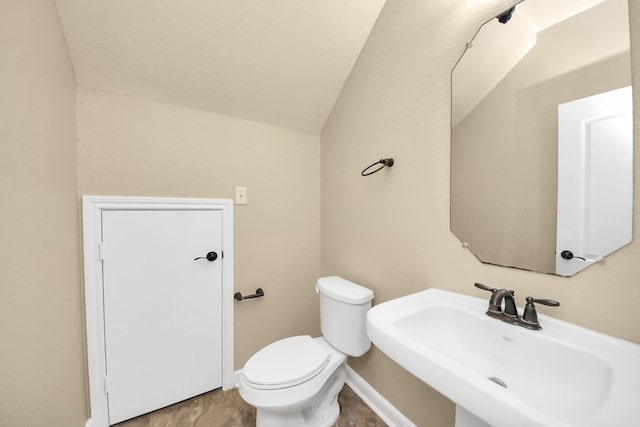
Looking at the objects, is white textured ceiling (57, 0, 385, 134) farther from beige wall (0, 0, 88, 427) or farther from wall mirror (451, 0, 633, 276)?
wall mirror (451, 0, 633, 276)

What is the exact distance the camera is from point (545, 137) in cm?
80

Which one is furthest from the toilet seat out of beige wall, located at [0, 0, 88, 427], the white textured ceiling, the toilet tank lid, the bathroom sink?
the white textured ceiling

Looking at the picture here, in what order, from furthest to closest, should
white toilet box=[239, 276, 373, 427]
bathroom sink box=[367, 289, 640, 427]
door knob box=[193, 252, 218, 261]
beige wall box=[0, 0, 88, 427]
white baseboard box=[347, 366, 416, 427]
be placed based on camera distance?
door knob box=[193, 252, 218, 261] → white baseboard box=[347, 366, 416, 427] → white toilet box=[239, 276, 373, 427] → beige wall box=[0, 0, 88, 427] → bathroom sink box=[367, 289, 640, 427]

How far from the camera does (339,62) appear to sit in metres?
1.52

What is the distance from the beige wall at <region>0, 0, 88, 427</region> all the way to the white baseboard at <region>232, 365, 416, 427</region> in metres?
0.99

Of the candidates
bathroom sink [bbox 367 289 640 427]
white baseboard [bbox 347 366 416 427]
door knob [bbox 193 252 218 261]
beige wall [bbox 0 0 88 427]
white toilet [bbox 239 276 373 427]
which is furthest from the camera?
door knob [bbox 193 252 218 261]

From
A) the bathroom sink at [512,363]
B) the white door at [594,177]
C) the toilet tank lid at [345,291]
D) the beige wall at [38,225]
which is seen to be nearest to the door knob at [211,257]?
the beige wall at [38,225]

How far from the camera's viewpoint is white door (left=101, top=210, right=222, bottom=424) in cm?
127

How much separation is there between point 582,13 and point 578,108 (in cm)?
29

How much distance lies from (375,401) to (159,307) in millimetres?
1369

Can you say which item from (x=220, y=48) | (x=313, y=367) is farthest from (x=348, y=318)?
(x=220, y=48)

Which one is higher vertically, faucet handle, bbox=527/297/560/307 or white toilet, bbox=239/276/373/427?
faucet handle, bbox=527/297/560/307

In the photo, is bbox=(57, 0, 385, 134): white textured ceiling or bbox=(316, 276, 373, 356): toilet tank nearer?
bbox=(57, 0, 385, 134): white textured ceiling

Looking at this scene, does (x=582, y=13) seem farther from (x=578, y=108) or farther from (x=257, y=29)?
(x=257, y=29)
